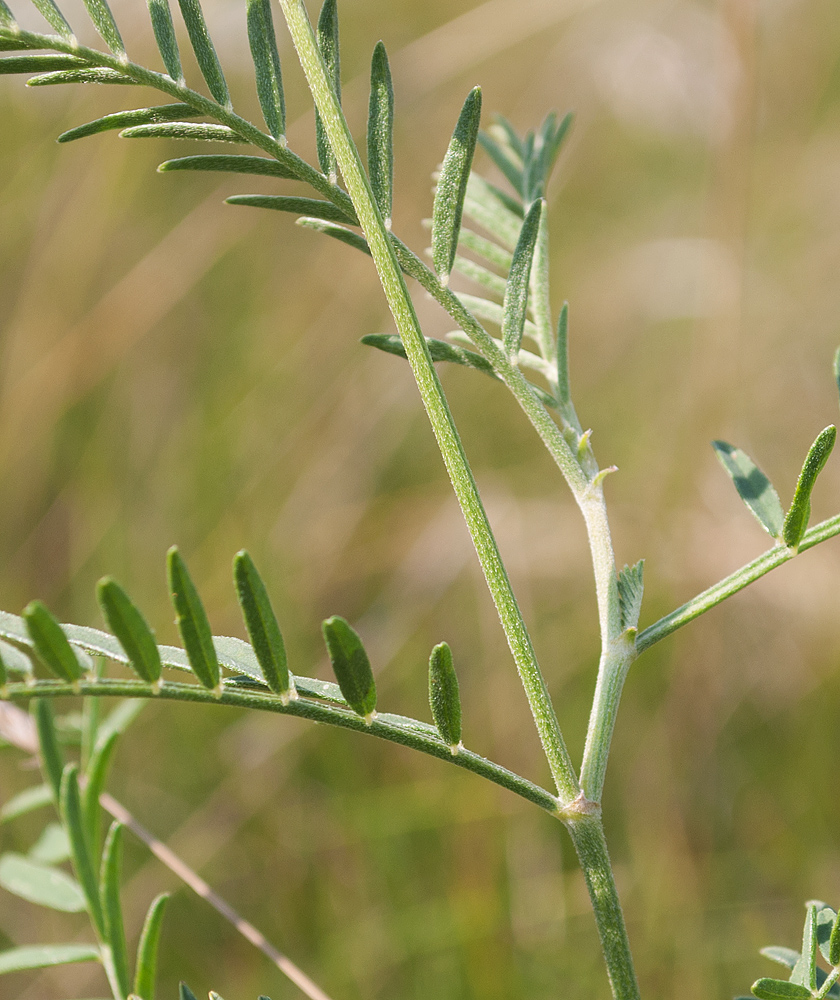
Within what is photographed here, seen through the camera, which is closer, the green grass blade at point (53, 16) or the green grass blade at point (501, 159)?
the green grass blade at point (53, 16)

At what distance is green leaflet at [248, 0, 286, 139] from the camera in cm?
49

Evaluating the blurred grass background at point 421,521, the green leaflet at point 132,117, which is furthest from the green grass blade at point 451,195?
the blurred grass background at point 421,521

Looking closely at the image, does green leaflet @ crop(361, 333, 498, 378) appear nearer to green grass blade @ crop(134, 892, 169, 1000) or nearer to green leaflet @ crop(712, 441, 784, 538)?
green leaflet @ crop(712, 441, 784, 538)

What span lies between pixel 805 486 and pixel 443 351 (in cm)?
21

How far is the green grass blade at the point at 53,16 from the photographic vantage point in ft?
1.40

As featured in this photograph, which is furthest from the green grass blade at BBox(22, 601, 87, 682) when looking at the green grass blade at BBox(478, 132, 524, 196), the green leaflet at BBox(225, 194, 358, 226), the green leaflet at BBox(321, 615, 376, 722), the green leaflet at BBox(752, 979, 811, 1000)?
the green grass blade at BBox(478, 132, 524, 196)

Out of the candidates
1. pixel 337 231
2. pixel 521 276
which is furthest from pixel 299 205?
pixel 521 276

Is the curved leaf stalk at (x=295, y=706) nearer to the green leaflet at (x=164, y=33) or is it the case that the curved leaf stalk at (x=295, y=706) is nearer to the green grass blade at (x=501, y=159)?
the green leaflet at (x=164, y=33)

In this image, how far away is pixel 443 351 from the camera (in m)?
0.55

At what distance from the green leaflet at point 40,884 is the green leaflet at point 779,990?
19.0 inches

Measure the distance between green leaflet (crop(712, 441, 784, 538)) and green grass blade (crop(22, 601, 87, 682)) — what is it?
0.37 m

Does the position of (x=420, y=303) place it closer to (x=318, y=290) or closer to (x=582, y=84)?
(x=318, y=290)

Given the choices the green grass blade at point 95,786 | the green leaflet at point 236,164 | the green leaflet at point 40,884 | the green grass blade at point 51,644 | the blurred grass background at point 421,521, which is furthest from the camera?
the blurred grass background at point 421,521

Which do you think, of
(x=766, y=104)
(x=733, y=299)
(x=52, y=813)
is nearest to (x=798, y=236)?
(x=766, y=104)
